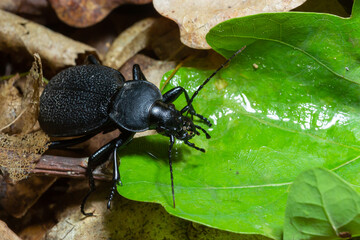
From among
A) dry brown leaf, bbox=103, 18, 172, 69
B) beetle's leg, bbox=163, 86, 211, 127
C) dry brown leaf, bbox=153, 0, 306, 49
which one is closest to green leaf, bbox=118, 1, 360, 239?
beetle's leg, bbox=163, 86, 211, 127

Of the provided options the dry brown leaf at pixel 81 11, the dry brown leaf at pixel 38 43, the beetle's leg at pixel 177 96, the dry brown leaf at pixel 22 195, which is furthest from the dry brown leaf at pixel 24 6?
the beetle's leg at pixel 177 96

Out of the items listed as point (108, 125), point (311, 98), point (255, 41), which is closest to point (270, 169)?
point (311, 98)

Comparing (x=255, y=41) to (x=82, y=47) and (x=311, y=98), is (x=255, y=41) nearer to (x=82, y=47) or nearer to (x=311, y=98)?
(x=311, y=98)

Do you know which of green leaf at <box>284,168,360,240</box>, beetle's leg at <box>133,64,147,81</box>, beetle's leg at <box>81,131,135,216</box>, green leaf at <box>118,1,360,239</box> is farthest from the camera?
beetle's leg at <box>133,64,147,81</box>

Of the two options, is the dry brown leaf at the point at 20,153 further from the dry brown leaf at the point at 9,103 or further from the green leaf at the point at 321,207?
the green leaf at the point at 321,207

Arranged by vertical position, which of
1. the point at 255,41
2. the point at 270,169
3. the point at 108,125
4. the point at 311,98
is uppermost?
the point at 255,41

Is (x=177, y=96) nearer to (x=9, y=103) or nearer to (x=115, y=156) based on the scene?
(x=115, y=156)

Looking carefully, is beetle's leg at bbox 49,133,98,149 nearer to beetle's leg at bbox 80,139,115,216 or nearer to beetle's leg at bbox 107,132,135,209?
beetle's leg at bbox 80,139,115,216

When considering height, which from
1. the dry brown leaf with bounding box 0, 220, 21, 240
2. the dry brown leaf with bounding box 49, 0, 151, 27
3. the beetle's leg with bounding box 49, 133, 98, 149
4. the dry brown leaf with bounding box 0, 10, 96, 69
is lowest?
the dry brown leaf with bounding box 0, 220, 21, 240
